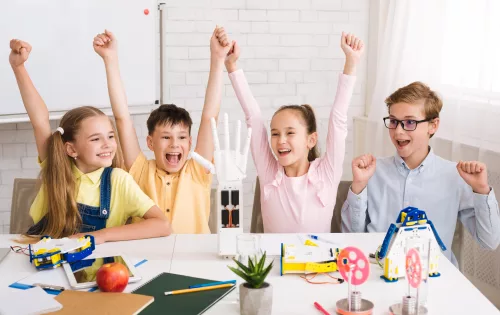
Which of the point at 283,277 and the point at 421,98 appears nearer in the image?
the point at 283,277

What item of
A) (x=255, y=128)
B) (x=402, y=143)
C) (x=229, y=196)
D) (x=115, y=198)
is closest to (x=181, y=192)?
(x=115, y=198)

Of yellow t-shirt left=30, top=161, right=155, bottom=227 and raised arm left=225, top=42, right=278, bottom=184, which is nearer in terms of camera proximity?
yellow t-shirt left=30, top=161, right=155, bottom=227

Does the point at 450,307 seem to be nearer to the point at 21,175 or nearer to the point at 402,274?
the point at 402,274

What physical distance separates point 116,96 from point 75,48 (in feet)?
4.03

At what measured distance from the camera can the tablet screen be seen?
1752 millimetres

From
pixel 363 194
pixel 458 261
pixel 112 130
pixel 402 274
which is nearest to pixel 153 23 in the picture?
pixel 112 130

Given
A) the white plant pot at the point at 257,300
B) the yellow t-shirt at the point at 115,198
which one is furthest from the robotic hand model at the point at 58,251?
the white plant pot at the point at 257,300

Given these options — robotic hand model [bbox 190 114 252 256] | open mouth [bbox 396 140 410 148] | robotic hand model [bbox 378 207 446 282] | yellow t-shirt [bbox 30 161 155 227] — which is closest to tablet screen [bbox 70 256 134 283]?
robotic hand model [bbox 190 114 252 256]

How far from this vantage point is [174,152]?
2594 mm

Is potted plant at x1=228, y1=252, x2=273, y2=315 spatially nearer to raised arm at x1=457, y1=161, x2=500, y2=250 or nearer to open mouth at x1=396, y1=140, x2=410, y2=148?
raised arm at x1=457, y1=161, x2=500, y2=250

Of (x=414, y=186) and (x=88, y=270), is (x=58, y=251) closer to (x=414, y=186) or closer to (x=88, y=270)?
(x=88, y=270)

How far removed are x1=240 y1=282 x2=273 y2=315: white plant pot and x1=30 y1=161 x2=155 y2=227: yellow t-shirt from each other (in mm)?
862

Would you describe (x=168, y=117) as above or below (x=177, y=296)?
above

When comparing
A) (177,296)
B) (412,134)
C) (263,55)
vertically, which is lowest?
(177,296)
